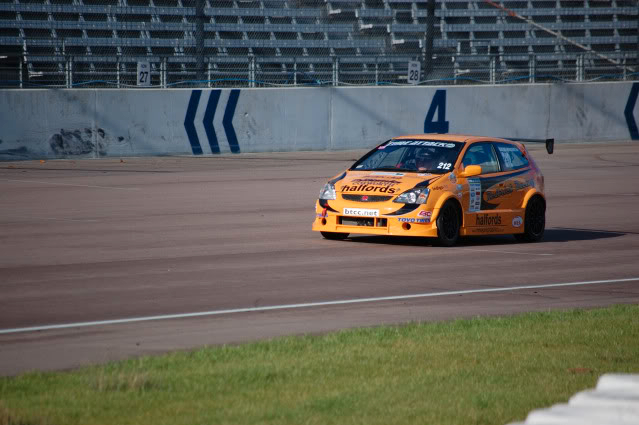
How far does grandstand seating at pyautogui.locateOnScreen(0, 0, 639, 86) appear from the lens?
99.0ft

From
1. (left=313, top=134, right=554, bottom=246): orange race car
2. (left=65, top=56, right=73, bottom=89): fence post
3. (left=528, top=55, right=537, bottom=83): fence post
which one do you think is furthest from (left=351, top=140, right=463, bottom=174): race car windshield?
(left=528, top=55, right=537, bottom=83): fence post

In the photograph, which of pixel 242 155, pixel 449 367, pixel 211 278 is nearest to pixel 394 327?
pixel 449 367

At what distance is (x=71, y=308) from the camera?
364 inches

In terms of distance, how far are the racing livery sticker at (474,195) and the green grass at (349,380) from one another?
617 centimetres

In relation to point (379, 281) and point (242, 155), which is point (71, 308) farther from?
point (242, 155)

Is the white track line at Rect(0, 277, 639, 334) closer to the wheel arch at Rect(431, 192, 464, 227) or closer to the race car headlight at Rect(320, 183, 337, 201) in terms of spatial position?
the wheel arch at Rect(431, 192, 464, 227)

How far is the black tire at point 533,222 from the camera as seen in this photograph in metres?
15.1

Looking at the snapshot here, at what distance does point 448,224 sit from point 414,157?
3.95 feet

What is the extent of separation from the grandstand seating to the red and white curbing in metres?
25.5

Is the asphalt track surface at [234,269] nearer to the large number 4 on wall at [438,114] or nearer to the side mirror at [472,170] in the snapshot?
the side mirror at [472,170]

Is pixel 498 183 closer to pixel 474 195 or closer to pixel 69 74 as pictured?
pixel 474 195

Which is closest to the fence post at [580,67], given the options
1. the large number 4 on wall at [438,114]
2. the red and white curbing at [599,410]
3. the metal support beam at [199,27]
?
the large number 4 on wall at [438,114]

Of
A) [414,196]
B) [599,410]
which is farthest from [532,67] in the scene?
[599,410]

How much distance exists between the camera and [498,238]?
15828mm
